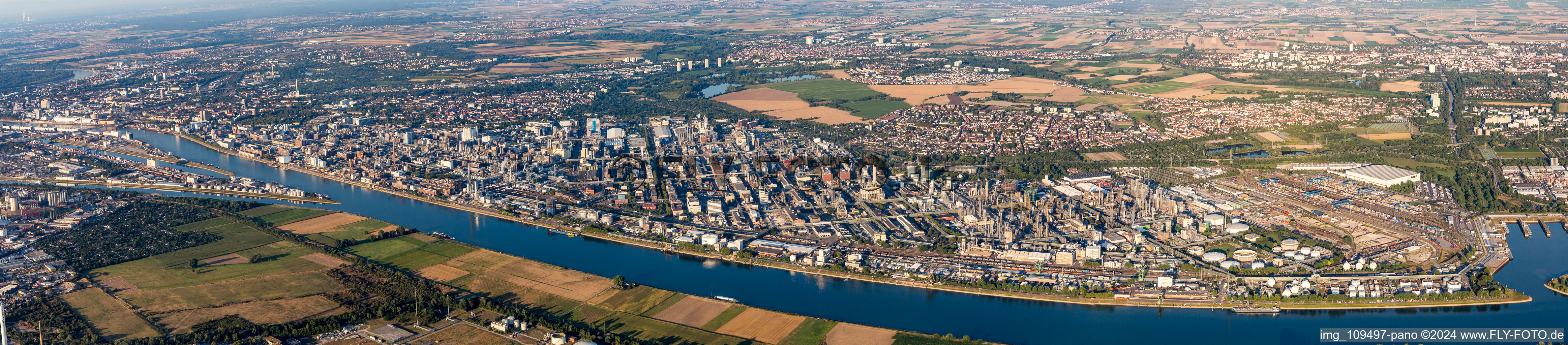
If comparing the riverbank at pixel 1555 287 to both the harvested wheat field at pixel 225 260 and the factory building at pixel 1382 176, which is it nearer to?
the factory building at pixel 1382 176

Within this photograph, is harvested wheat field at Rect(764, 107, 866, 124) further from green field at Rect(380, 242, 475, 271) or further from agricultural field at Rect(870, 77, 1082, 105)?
green field at Rect(380, 242, 475, 271)

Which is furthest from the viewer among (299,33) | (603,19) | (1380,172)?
(603,19)

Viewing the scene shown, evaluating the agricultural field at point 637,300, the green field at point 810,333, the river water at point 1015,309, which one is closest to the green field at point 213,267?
the river water at point 1015,309

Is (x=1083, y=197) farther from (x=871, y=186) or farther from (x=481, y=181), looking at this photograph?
(x=481, y=181)

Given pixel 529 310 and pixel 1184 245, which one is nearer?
pixel 529 310

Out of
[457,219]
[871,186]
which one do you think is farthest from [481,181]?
[871,186]

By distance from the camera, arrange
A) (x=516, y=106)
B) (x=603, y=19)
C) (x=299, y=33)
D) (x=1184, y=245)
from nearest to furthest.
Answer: (x=1184, y=245)
(x=516, y=106)
(x=299, y=33)
(x=603, y=19)
